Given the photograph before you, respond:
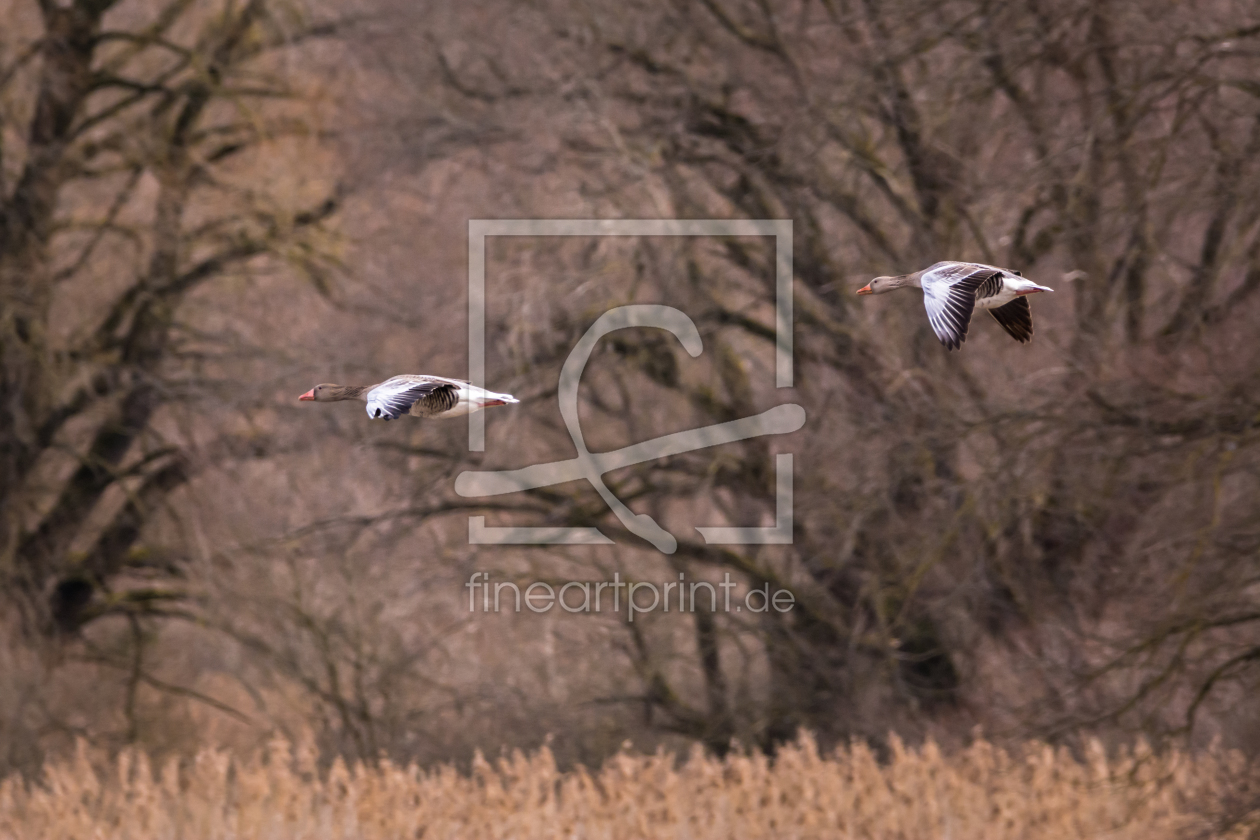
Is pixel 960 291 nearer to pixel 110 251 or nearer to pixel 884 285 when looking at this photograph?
pixel 884 285

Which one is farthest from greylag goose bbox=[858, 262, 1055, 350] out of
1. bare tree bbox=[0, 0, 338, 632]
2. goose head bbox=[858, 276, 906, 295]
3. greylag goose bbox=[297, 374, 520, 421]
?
bare tree bbox=[0, 0, 338, 632]

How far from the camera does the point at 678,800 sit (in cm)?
743

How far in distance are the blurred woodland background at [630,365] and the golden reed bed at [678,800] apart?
0.31 m

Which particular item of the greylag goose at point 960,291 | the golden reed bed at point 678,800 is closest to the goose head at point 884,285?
the greylag goose at point 960,291

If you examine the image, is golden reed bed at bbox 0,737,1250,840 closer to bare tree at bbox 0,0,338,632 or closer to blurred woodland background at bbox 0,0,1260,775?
blurred woodland background at bbox 0,0,1260,775

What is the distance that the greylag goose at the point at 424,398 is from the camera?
3166mm

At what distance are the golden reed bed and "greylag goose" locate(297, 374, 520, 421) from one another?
165 inches

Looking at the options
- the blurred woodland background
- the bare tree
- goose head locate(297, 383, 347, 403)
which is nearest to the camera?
goose head locate(297, 383, 347, 403)

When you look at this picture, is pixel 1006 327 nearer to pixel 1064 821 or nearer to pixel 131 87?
pixel 1064 821

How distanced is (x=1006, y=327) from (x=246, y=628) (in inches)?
234

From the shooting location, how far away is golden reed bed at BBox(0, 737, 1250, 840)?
7238 mm

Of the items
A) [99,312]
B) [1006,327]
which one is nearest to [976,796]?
[1006,327]

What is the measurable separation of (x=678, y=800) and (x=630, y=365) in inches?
87.3

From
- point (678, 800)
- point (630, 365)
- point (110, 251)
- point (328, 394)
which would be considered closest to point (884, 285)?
point (328, 394)
